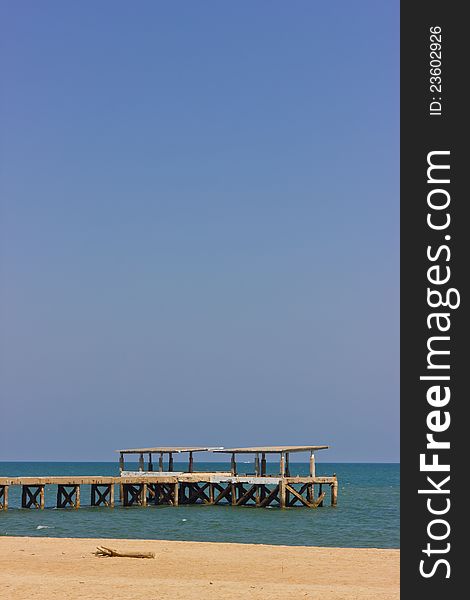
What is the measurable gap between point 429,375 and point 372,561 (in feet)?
65.2

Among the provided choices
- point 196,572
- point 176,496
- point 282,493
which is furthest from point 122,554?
point 176,496

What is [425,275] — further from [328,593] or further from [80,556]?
[80,556]

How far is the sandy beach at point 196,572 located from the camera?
1950cm

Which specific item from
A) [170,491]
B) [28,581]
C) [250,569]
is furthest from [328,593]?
[170,491]

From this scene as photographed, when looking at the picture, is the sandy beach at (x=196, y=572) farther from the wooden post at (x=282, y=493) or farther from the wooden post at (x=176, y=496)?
the wooden post at (x=176, y=496)

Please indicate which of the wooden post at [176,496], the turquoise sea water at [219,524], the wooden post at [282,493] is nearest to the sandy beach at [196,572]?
the turquoise sea water at [219,524]

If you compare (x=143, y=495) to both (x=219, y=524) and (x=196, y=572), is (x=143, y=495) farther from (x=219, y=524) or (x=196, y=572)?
(x=196, y=572)

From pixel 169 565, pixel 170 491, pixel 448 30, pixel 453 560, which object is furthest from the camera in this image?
pixel 170 491

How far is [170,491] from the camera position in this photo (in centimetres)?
5759

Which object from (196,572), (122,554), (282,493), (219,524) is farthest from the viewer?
(282,493)

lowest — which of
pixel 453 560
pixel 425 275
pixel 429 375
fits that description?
pixel 453 560

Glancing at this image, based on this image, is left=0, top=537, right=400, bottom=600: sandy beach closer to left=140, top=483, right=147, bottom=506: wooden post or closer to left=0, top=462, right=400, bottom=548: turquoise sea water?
left=0, top=462, right=400, bottom=548: turquoise sea water

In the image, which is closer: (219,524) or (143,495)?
(219,524)

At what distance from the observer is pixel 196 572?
931 inches
